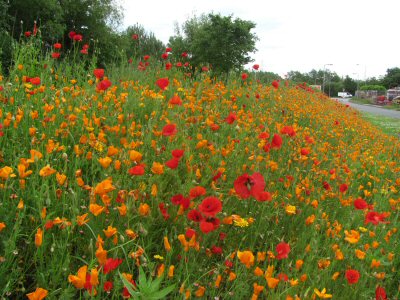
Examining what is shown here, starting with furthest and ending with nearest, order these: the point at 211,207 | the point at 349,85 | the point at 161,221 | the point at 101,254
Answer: the point at 349,85, the point at 161,221, the point at 211,207, the point at 101,254

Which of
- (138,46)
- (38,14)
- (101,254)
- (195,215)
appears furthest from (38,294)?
(38,14)

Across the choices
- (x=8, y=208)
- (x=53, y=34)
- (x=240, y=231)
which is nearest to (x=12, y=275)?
(x=8, y=208)

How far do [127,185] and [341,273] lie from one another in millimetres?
1190

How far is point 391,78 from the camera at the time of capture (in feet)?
252

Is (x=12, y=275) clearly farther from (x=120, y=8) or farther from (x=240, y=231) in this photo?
(x=120, y=8)

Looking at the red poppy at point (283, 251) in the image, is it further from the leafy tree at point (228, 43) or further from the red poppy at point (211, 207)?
the leafy tree at point (228, 43)

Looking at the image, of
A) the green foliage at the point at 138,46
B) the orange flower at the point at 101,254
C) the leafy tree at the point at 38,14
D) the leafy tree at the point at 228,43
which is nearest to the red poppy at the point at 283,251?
the orange flower at the point at 101,254

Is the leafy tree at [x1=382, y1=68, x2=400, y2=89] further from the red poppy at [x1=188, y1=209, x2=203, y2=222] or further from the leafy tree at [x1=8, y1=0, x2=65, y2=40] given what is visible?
the red poppy at [x1=188, y1=209, x2=203, y2=222]

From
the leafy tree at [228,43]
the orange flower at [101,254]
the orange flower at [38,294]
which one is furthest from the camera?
the leafy tree at [228,43]

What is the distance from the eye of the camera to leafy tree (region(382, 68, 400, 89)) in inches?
2965

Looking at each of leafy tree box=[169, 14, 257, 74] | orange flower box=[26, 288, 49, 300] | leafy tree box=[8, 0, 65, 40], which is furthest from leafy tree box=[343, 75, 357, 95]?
orange flower box=[26, 288, 49, 300]

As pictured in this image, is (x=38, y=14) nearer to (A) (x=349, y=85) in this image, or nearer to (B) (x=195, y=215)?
(B) (x=195, y=215)

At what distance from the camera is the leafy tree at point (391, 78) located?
247 feet

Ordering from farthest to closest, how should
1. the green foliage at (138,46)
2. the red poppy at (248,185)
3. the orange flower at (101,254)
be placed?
the green foliage at (138,46) < the red poppy at (248,185) < the orange flower at (101,254)
